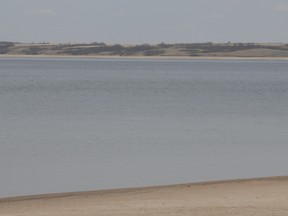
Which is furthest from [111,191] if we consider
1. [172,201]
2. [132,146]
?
[132,146]

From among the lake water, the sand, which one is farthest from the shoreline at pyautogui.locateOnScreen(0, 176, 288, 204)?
the lake water

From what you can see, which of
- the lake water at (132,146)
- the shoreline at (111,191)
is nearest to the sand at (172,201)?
the shoreline at (111,191)

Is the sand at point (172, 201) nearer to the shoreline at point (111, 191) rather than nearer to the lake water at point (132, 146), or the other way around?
the shoreline at point (111, 191)

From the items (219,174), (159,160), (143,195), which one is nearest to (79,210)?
(143,195)

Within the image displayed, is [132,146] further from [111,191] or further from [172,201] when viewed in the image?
[172,201]

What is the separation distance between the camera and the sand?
12.0 metres

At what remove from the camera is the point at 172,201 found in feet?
43.7

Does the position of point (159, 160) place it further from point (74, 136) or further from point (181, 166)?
→ point (74, 136)

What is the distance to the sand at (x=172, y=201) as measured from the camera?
39.5 feet

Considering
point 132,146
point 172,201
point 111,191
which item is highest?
point 172,201

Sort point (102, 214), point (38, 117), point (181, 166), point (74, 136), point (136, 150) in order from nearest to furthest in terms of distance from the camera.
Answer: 1. point (102, 214)
2. point (181, 166)
3. point (136, 150)
4. point (74, 136)
5. point (38, 117)

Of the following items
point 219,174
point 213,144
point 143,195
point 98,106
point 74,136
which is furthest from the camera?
point 98,106

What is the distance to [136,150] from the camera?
69.7 ft

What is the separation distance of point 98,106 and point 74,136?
589 inches
